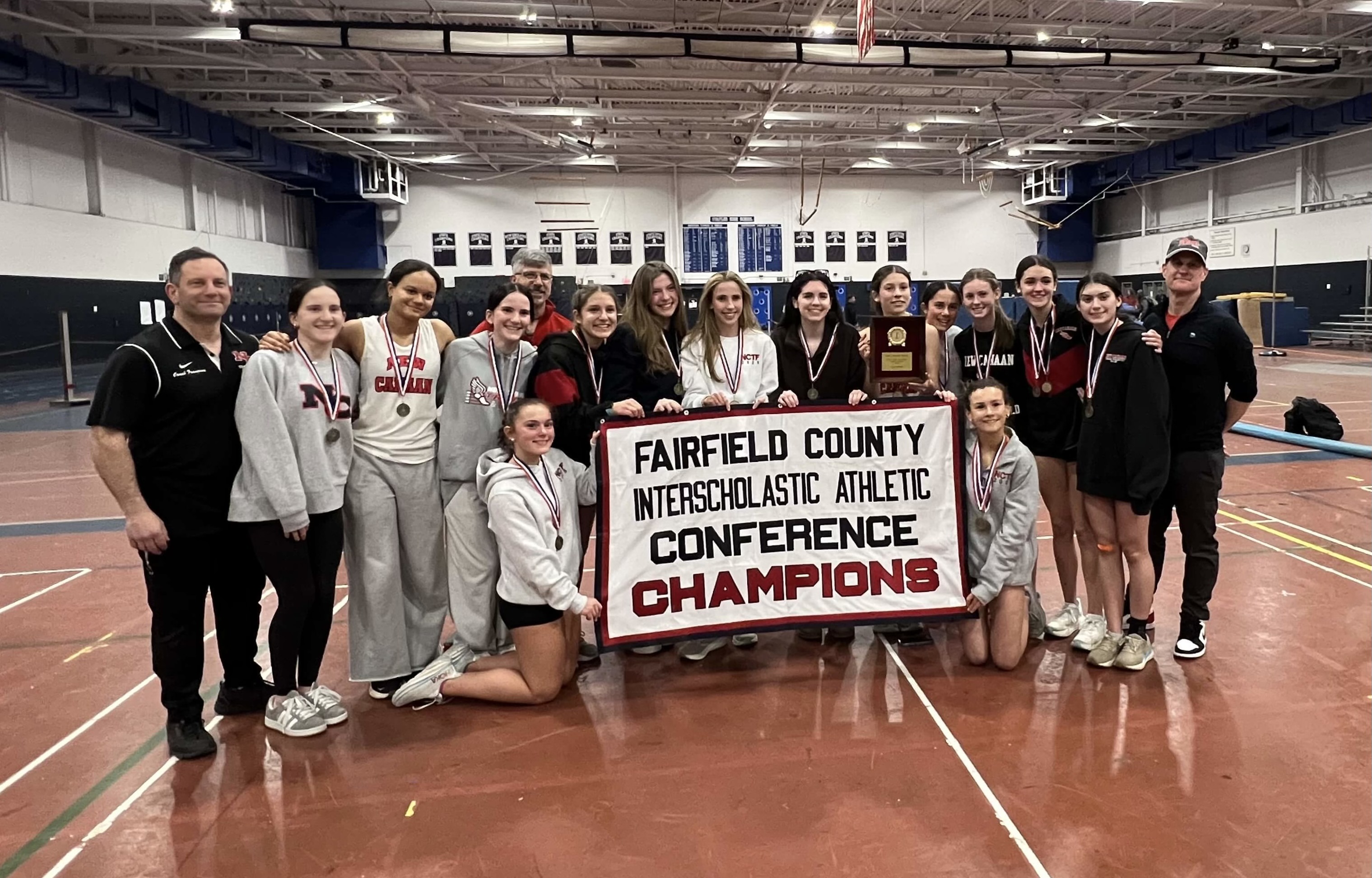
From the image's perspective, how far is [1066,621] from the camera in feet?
13.3

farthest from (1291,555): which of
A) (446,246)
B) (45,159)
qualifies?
(446,246)

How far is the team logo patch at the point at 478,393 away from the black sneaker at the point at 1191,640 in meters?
3.24

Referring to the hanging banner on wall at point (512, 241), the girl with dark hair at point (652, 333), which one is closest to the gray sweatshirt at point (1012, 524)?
the girl with dark hair at point (652, 333)

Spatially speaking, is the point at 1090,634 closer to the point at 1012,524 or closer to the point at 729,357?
the point at 1012,524

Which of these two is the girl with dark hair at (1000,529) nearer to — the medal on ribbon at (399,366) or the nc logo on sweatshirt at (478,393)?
the nc logo on sweatshirt at (478,393)

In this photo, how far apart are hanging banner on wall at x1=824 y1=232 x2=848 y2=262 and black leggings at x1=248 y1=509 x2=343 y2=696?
23.6 metres

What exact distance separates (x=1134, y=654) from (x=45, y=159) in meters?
17.5

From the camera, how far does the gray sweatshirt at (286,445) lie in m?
3.00

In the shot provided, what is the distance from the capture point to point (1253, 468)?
25.2 feet

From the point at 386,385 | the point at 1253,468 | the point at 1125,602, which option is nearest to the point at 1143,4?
the point at 1253,468

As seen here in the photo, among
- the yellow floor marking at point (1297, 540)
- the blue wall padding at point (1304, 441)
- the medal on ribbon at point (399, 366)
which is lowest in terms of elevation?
the yellow floor marking at point (1297, 540)

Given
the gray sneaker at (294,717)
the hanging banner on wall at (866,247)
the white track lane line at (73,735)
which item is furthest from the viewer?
the hanging banner on wall at (866,247)

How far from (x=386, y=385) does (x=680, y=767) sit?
1891 mm

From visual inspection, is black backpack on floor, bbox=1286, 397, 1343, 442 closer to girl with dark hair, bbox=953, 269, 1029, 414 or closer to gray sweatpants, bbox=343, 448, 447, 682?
girl with dark hair, bbox=953, 269, 1029, 414
